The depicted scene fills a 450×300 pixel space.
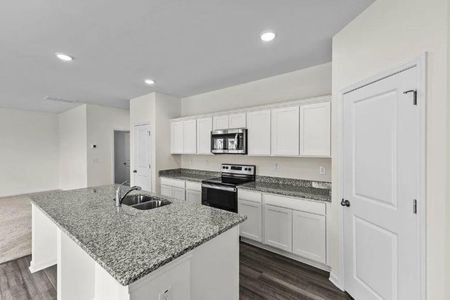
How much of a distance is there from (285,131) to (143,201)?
215 centimetres

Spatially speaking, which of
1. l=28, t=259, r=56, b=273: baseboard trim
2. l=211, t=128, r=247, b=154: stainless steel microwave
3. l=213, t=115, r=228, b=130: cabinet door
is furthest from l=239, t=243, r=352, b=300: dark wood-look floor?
l=28, t=259, r=56, b=273: baseboard trim

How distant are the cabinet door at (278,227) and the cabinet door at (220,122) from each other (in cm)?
164

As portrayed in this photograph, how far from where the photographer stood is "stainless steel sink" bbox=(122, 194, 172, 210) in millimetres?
2246

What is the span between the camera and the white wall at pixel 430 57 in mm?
1192

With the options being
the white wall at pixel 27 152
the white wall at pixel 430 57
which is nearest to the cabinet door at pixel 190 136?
the white wall at pixel 430 57

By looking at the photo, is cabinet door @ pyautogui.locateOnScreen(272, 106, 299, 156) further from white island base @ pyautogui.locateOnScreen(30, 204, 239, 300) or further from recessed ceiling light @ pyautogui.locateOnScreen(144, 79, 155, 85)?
recessed ceiling light @ pyautogui.locateOnScreen(144, 79, 155, 85)

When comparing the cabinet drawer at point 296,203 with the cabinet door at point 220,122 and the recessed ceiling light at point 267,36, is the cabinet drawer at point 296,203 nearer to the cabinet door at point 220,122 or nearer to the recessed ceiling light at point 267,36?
the cabinet door at point 220,122

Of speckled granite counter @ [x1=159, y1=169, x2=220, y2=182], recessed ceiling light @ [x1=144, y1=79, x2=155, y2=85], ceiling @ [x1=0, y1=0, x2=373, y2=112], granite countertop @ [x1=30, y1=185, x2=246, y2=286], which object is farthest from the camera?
speckled granite counter @ [x1=159, y1=169, x2=220, y2=182]

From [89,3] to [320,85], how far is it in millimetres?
2859

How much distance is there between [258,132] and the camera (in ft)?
10.8

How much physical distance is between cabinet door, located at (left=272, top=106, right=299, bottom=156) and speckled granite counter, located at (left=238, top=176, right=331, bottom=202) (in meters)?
0.51

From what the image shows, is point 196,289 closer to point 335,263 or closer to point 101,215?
point 101,215

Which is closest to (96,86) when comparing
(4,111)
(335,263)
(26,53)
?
(26,53)

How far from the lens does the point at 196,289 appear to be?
4.62 feet
